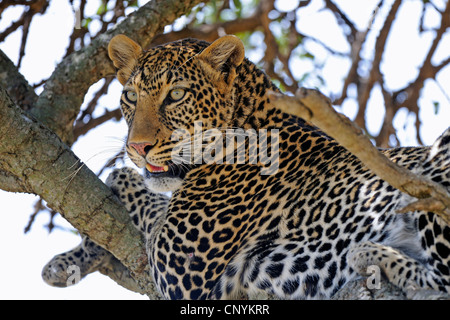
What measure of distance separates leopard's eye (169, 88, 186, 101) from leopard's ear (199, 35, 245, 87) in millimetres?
275

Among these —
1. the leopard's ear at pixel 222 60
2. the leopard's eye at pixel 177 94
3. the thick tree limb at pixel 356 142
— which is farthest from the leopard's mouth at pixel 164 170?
the thick tree limb at pixel 356 142

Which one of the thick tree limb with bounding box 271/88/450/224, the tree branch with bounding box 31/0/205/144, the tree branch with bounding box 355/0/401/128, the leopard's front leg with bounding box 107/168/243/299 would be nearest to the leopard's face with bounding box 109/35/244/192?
the leopard's front leg with bounding box 107/168/243/299

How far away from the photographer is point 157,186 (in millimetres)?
5410

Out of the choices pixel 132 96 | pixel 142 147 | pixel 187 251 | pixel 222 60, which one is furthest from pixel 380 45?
pixel 187 251

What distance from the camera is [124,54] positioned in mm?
5902

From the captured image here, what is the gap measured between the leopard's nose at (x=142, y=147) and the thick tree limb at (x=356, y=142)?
8.03 ft

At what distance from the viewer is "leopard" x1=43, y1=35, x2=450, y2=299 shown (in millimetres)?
4426

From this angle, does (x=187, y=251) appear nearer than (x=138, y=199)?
Yes

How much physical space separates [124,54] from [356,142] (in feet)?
11.4

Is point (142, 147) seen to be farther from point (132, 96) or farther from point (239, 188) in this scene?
point (239, 188)

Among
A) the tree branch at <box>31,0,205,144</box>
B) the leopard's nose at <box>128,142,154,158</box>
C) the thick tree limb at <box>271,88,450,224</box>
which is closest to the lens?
the thick tree limb at <box>271,88,450,224</box>

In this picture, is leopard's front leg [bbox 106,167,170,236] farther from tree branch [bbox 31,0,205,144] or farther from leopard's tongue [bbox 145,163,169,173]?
tree branch [bbox 31,0,205,144]
